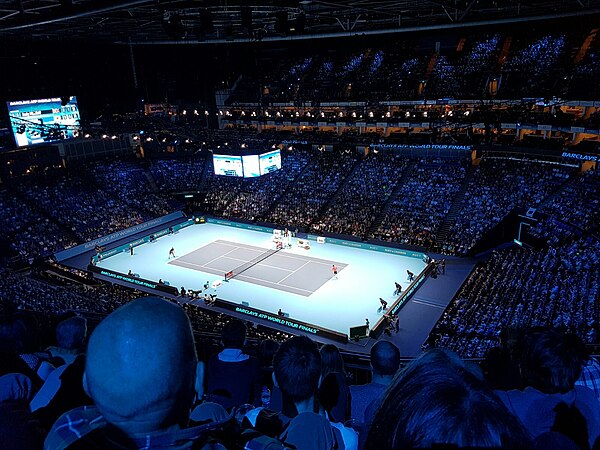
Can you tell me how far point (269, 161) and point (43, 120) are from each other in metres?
19.8

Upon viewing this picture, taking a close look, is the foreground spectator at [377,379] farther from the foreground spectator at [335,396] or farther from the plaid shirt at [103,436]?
the plaid shirt at [103,436]

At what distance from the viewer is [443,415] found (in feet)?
4.34

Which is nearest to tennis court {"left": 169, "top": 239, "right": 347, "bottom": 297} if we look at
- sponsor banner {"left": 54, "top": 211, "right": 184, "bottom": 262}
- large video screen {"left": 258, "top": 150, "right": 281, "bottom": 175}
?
large video screen {"left": 258, "top": 150, "right": 281, "bottom": 175}

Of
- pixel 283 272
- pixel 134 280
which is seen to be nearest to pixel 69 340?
pixel 134 280

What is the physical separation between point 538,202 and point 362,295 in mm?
14757

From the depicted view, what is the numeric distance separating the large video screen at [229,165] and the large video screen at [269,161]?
163 centimetres

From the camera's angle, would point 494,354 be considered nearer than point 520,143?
Yes

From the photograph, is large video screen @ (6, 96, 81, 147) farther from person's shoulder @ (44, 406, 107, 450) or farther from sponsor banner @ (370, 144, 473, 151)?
person's shoulder @ (44, 406, 107, 450)

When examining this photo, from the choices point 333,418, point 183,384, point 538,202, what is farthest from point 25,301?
point 538,202

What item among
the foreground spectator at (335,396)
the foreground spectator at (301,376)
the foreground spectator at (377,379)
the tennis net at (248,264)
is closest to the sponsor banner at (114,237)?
the tennis net at (248,264)

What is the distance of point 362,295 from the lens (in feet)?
87.2

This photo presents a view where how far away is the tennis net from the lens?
29798 mm

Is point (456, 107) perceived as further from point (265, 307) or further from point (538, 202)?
point (265, 307)

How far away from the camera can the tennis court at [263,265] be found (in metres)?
28.9
